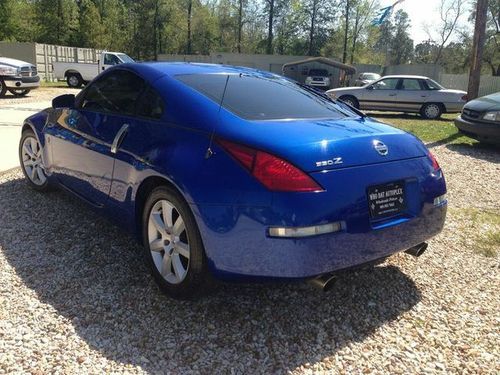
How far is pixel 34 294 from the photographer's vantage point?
3.05 meters

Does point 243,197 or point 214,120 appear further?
point 214,120

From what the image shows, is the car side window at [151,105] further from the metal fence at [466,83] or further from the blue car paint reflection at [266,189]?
the metal fence at [466,83]

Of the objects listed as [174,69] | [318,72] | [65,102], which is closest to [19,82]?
[65,102]

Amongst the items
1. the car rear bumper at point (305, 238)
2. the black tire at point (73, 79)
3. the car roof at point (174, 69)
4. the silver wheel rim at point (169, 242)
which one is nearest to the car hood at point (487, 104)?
the car roof at point (174, 69)

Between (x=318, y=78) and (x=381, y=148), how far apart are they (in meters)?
29.5

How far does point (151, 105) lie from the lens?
324cm

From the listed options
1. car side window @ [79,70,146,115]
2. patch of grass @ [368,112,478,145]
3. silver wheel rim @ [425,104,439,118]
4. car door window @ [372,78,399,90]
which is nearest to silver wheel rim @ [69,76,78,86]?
car door window @ [372,78,399,90]

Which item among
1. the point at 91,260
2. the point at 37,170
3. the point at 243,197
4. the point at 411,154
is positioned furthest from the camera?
the point at 37,170

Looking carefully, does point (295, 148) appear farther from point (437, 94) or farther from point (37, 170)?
point (437, 94)

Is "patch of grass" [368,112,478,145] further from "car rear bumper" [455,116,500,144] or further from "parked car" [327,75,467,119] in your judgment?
"car rear bumper" [455,116,500,144]

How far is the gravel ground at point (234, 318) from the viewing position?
247 cm

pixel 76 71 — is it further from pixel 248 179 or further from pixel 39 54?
pixel 248 179

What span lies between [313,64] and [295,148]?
32.0m

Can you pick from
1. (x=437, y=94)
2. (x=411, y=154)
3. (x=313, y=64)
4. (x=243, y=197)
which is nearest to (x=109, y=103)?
(x=243, y=197)
